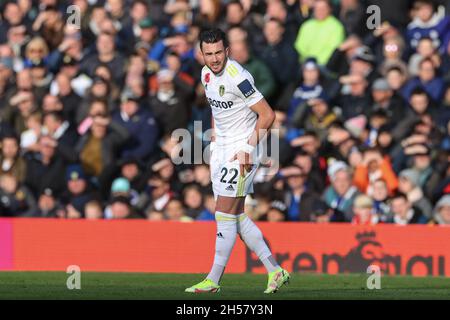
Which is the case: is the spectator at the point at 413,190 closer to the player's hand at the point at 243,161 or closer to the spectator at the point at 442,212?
the spectator at the point at 442,212

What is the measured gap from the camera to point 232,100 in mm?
13125

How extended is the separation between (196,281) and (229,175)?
8.14ft

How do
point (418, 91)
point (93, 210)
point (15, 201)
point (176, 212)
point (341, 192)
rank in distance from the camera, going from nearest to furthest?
1. point (341, 192)
2. point (176, 212)
3. point (418, 91)
4. point (93, 210)
5. point (15, 201)

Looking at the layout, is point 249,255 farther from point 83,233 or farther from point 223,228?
point 223,228

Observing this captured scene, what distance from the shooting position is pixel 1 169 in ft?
67.3

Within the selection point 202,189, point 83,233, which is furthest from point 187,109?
point 83,233

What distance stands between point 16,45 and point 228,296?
Result: 36.5 feet

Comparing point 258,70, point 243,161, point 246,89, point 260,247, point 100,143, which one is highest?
point 258,70

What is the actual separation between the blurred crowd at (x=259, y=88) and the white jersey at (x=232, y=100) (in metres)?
4.87

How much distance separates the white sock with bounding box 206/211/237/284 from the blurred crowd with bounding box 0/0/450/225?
487cm

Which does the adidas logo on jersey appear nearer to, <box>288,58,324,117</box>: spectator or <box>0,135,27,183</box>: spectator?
<box>288,58,324,117</box>: spectator

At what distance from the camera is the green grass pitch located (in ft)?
41.9

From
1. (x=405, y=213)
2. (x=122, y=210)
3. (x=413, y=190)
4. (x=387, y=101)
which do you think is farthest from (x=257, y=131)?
(x=387, y=101)

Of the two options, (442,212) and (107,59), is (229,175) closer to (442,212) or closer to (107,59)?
(442,212)
